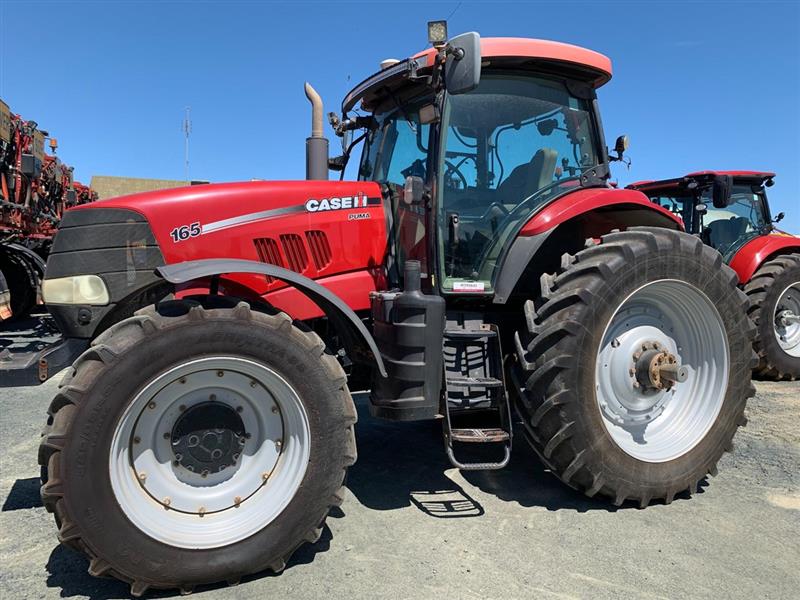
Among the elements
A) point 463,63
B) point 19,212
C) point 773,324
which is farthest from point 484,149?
point 19,212

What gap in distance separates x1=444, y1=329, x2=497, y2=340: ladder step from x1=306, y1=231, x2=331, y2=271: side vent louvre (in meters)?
0.78

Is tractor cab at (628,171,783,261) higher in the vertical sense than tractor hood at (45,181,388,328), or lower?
higher

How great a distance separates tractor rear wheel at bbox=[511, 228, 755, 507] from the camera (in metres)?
2.94

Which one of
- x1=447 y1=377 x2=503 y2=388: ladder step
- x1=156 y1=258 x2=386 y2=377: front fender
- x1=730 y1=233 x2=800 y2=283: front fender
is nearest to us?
x1=156 y1=258 x2=386 y2=377: front fender

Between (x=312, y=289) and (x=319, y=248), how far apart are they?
60 centimetres

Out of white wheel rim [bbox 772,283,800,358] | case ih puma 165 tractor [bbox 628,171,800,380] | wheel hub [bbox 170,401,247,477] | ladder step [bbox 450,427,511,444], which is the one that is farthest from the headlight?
white wheel rim [bbox 772,283,800,358]

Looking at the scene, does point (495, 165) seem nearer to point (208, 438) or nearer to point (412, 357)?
point (412, 357)

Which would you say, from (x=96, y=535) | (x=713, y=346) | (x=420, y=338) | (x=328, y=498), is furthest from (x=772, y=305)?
(x=96, y=535)

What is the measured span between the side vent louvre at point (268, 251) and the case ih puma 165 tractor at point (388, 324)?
0.04ft

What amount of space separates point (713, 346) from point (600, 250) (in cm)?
103

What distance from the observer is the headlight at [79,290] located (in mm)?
2697

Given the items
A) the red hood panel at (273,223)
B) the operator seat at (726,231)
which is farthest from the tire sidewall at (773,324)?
the red hood panel at (273,223)

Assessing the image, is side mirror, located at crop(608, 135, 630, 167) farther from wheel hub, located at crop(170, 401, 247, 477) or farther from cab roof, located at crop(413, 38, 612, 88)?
wheel hub, located at crop(170, 401, 247, 477)

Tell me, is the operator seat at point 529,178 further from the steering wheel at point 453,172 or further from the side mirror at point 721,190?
the side mirror at point 721,190
